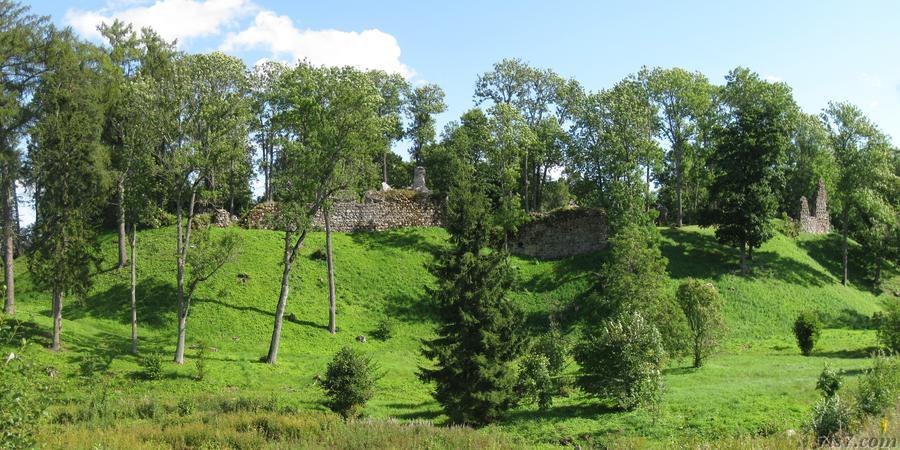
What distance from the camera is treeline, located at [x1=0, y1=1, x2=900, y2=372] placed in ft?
92.7

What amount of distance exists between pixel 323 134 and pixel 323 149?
2.36ft

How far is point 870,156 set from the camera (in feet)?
146

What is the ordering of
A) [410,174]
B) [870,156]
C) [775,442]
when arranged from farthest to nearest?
[410,174]
[870,156]
[775,442]

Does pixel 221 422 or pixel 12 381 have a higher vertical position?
pixel 12 381

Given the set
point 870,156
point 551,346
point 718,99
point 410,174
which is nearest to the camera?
point 551,346

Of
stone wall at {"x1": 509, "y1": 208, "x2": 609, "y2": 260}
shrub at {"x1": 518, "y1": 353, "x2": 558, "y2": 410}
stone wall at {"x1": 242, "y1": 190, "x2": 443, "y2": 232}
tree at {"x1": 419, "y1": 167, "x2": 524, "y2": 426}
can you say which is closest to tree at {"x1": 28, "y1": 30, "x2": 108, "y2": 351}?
tree at {"x1": 419, "y1": 167, "x2": 524, "y2": 426}

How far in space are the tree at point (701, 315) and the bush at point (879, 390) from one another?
887 centimetres

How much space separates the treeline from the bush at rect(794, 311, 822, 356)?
8407 millimetres

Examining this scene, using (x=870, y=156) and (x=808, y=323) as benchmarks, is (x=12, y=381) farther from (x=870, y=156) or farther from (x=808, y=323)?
(x=870, y=156)

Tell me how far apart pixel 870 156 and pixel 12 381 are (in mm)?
49972

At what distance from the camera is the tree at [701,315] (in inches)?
1067

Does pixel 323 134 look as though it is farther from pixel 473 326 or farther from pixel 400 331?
pixel 473 326

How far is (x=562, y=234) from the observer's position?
44.9 m

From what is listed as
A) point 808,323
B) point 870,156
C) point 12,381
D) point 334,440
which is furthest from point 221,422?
point 870,156
